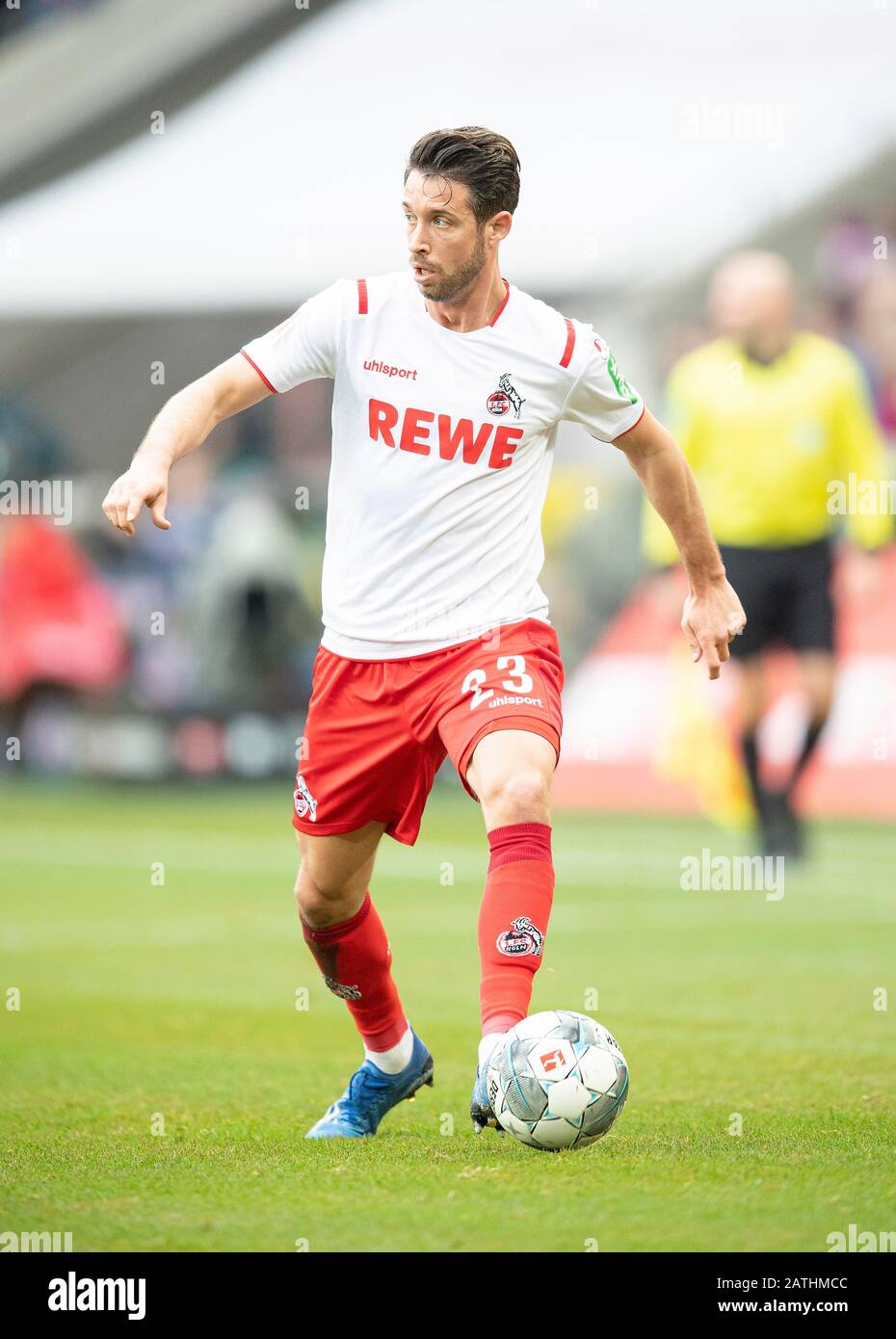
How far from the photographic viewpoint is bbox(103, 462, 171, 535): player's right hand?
15.2ft

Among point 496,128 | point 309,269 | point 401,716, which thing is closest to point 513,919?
point 401,716

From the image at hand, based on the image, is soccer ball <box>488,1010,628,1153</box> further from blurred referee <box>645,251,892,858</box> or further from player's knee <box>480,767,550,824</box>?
blurred referee <box>645,251,892,858</box>

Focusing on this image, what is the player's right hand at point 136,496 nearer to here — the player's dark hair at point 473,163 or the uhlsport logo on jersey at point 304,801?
the uhlsport logo on jersey at point 304,801

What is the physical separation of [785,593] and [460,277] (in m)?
6.55

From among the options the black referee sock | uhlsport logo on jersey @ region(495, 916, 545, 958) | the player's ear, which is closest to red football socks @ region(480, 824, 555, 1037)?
uhlsport logo on jersey @ region(495, 916, 545, 958)

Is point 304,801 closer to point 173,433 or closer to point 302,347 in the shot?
point 173,433

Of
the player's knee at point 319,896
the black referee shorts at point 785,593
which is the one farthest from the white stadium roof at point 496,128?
the player's knee at point 319,896

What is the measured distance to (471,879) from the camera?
442 inches

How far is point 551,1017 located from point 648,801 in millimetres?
9602

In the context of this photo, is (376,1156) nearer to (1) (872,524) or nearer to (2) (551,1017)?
(2) (551,1017)

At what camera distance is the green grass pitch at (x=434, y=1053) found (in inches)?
166

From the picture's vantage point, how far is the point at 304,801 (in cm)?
537

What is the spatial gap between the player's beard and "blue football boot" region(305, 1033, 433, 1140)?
6.58 ft

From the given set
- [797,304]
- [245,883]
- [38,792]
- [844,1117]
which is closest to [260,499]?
[38,792]
